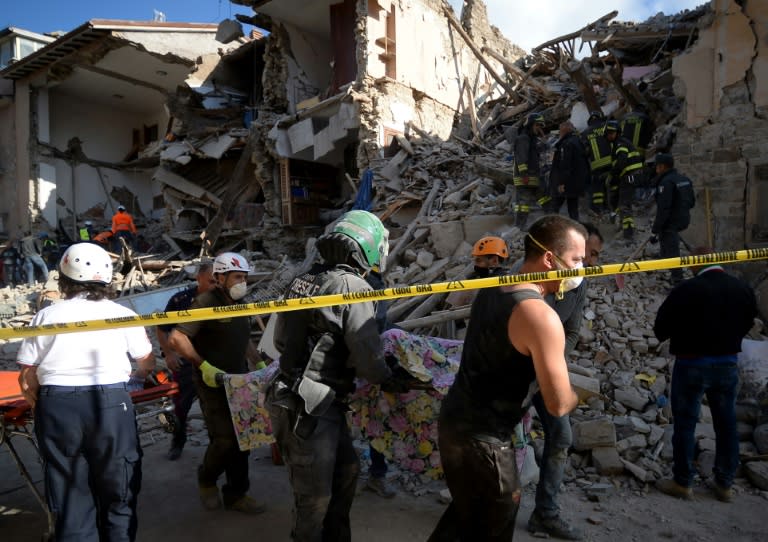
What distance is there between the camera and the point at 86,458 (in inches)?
99.3

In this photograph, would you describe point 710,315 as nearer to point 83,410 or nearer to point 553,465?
point 553,465

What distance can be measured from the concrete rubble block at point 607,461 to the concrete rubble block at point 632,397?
2.87 ft

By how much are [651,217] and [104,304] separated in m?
7.72

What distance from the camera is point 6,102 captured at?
19484mm

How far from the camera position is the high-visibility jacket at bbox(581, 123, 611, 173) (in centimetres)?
790

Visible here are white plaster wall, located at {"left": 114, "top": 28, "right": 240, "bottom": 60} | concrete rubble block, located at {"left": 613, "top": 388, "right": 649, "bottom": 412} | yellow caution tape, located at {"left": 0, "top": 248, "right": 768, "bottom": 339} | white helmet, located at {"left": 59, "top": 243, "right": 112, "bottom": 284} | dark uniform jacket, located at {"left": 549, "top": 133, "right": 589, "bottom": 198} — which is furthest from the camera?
white plaster wall, located at {"left": 114, "top": 28, "right": 240, "bottom": 60}

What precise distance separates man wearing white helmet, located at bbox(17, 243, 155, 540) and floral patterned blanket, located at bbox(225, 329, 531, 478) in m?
0.93

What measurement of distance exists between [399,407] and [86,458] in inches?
71.5

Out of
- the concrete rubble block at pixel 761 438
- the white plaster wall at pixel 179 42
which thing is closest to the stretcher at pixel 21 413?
the concrete rubble block at pixel 761 438

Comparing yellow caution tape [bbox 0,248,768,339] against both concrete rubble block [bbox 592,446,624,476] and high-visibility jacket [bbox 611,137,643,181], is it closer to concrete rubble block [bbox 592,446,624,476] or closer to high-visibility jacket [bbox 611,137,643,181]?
concrete rubble block [bbox 592,446,624,476]

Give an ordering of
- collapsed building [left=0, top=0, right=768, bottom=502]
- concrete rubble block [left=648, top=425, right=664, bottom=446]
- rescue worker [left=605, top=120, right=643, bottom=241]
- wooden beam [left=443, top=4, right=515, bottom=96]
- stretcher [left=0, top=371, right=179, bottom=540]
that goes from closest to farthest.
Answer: stretcher [left=0, top=371, right=179, bottom=540], concrete rubble block [left=648, top=425, right=664, bottom=446], collapsed building [left=0, top=0, right=768, bottom=502], rescue worker [left=605, top=120, right=643, bottom=241], wooden beam [left=443, top=4, right=515, bottom=96]

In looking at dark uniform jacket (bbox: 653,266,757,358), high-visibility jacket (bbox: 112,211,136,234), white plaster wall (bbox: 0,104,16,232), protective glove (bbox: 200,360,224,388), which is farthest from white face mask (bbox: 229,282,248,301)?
white plaster wall (bbox: 0,104,16,232)

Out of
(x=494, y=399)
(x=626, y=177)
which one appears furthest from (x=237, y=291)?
(x=626, y=177)

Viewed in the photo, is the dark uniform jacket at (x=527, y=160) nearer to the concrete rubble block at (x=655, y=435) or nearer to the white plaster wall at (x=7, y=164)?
the concrete rubble block at (x=655, y=435)
